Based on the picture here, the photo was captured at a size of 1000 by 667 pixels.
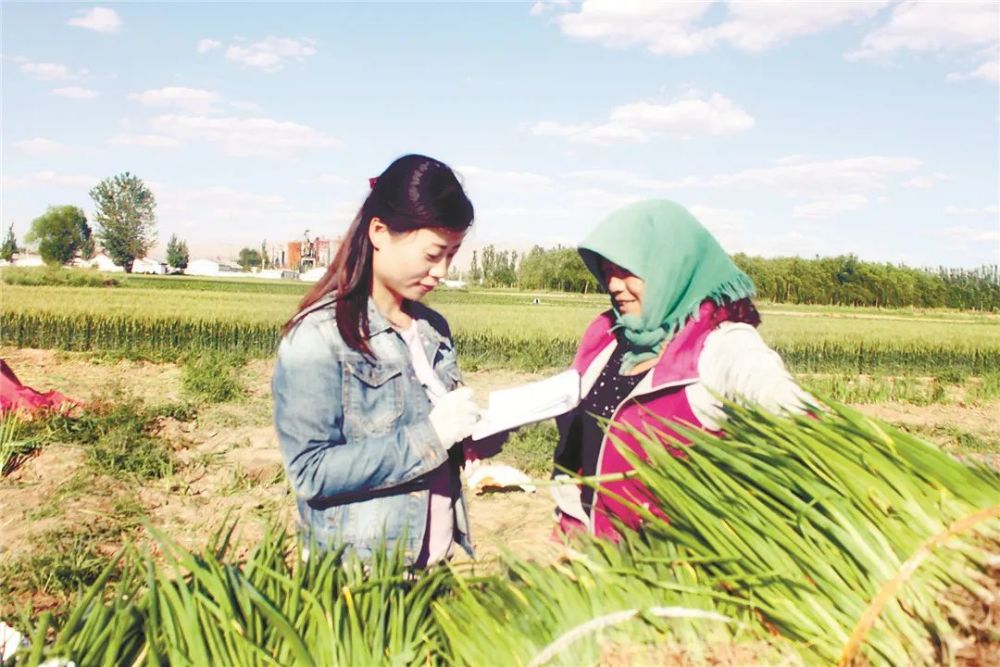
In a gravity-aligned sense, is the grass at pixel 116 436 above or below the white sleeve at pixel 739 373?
below

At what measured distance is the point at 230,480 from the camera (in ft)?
19.9

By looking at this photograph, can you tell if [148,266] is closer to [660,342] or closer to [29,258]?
[29,258]

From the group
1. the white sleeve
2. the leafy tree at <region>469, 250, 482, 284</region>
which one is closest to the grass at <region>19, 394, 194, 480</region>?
the white sleeve

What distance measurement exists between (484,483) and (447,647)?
74cm

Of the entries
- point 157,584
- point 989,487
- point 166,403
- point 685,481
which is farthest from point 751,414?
point 166,403

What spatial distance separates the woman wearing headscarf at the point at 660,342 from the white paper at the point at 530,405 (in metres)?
0.12

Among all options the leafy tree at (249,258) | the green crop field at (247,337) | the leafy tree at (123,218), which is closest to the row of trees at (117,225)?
the leafy tree at (123,218)

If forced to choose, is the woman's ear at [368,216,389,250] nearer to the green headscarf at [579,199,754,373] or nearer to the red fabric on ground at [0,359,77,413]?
the green headscarf at [579,199,754,373]

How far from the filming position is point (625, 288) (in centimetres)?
192

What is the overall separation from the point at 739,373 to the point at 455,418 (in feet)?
2.02

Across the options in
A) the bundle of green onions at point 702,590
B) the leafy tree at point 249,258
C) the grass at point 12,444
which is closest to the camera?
the bundle of green onions at point 702,590

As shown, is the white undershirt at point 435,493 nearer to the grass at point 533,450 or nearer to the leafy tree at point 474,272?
the grass at point 533,450

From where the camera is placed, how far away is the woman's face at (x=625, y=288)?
187 cm

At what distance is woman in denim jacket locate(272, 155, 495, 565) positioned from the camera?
1.58 m
